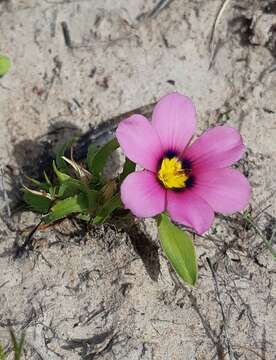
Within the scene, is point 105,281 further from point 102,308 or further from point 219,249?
point 219,249

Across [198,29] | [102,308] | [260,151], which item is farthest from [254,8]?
[102,308]

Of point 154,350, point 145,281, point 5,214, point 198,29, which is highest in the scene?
point 198,29

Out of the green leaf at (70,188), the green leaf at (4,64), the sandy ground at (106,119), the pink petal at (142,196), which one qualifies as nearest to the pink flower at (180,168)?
the pink petal at (142,196)

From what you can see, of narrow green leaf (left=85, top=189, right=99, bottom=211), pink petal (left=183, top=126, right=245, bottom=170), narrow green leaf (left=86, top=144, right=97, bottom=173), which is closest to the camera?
pink petal (left=183, top=126, right=245, bottom=170)

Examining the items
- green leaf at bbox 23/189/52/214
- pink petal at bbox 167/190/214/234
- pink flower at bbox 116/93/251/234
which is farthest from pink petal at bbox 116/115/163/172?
green leaf at bbox 23/189/52/214

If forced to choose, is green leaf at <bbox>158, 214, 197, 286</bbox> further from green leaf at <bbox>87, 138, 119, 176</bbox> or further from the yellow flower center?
green leaf at <bbox>87, 138, 119, 176</bbox>

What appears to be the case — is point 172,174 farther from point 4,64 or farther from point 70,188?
point 4,64

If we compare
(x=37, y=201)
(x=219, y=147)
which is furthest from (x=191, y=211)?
(x=37, y=201)
